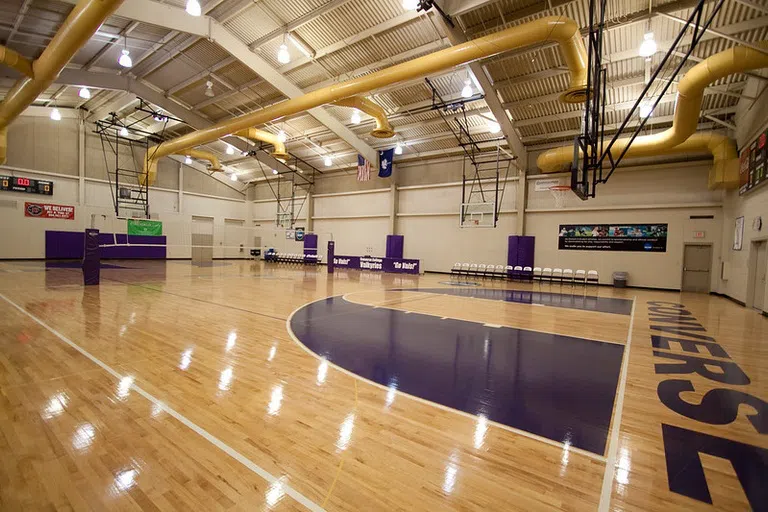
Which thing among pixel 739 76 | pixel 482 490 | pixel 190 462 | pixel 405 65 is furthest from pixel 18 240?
pixel 739 76

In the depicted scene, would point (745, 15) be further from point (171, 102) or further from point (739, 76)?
point (171, 102)

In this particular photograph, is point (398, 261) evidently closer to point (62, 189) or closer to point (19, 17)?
point (19, 17)

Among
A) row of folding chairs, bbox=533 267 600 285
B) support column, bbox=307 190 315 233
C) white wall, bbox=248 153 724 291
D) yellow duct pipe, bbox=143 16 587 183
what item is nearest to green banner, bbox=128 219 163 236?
support column, bbox=307 190 315 233

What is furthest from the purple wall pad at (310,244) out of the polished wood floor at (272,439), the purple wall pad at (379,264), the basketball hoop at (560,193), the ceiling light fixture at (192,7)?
the polished wood floor at (272,439)

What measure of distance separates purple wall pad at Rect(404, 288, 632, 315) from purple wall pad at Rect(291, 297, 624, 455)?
12.2 ft

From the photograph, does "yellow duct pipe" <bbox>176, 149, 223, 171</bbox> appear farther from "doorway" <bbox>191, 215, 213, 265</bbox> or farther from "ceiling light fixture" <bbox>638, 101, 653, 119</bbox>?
"ceiling light fixture" <bbox>638, 101, 653, 119</bbox>

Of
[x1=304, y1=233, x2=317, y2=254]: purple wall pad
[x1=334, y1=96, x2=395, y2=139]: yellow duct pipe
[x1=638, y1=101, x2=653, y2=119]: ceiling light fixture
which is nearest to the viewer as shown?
[x1=638, y1=101, x2=653, y2=119]: ceiling light fixture

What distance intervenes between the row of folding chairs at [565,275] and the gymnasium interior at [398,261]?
114mm

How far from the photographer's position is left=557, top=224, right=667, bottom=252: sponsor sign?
13117 millimetres

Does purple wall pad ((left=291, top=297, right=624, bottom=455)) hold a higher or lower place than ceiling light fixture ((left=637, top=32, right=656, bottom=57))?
lower

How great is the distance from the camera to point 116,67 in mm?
13789

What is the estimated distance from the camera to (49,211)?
18.1 metres

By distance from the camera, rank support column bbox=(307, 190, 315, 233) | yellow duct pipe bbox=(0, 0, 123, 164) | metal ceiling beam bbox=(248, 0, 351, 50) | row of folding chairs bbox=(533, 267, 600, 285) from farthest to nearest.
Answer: support column bbox=(307, 190, 315, 233), row of folding chairs bbox=(533, 267, 600, 285), metal ceiling beam bbox=(248, 0, 351, 50), yellow duct pipe bbox=(0, 0, 123, 164)

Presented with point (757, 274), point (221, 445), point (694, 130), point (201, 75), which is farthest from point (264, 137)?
point (757, 274)
